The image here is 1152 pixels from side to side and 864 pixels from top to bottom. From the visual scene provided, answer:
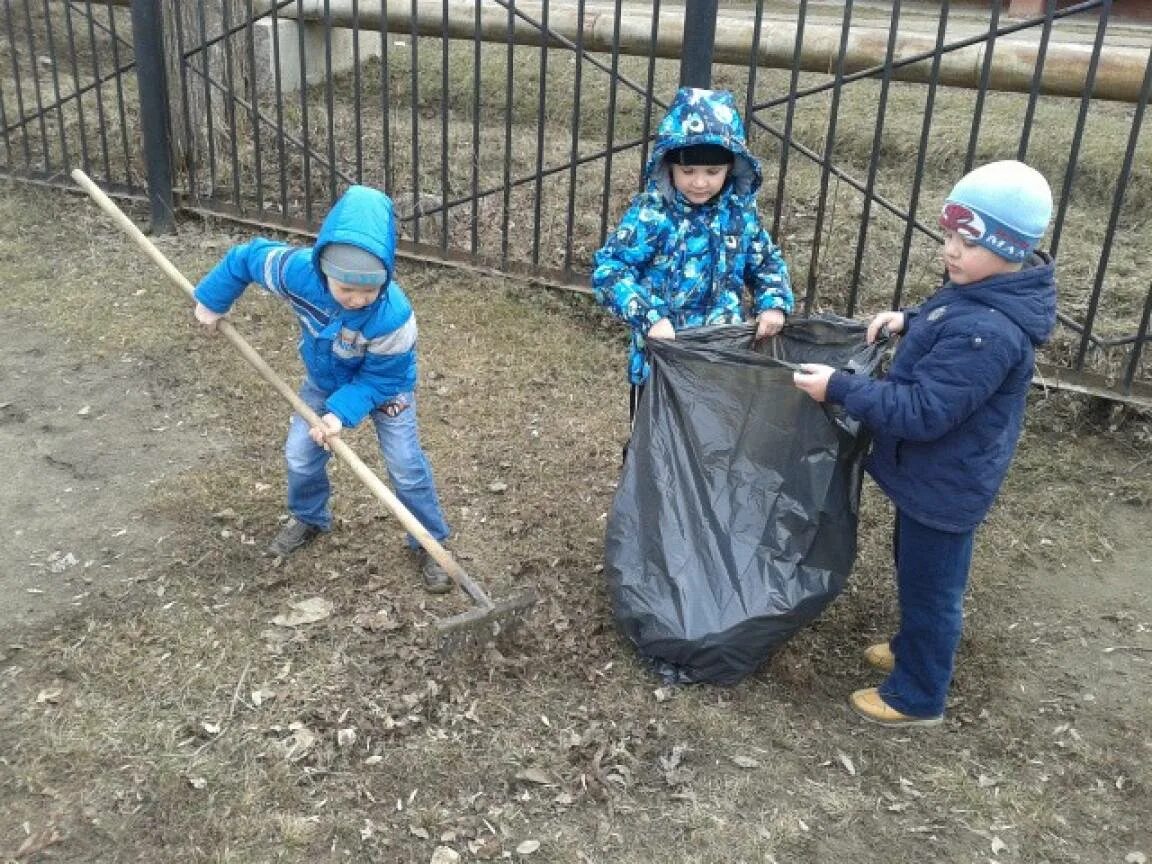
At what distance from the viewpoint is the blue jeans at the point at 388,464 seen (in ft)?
10.6

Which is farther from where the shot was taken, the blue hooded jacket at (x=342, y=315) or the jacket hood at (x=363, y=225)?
the blue hooded jacket at (x=342, y=315)

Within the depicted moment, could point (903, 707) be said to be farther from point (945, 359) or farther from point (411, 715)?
point (411, 715)

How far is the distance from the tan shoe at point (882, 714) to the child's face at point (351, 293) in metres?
1.68

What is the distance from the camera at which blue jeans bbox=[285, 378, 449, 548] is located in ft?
10.6

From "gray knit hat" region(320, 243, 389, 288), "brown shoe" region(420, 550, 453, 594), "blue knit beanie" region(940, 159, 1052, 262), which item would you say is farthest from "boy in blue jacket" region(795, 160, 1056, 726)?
"brown shoe" region(420, 550, 453, 594)

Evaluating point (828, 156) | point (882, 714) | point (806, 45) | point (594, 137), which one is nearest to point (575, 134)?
point (828, 156)

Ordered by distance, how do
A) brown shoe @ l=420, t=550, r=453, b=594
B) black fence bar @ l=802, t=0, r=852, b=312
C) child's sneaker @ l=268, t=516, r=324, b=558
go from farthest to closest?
1. black fence bar @ l=802, t=0, r=852, b=312
2. child's sneaker @ l=268, t=516, r=324, b=558
3. brown shoe @ l=420, t=550, r=453, b=594

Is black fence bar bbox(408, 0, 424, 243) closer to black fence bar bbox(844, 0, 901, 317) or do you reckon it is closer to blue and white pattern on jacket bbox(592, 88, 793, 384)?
black fence bar bbox(844, 0, 901, 317)

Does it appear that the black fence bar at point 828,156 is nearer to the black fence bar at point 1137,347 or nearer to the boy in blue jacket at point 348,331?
the black fence bar at point 1137,347

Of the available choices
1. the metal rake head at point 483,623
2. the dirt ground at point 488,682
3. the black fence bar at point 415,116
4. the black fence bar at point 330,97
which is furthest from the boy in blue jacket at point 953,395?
the black fence bar at point 330,97

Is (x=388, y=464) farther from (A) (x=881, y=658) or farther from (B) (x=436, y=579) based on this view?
(A) (x=881, y=658)

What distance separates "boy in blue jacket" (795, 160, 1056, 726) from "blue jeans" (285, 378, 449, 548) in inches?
46.6

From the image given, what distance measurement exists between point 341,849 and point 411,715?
440 millimetres

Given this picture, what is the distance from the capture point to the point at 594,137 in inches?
302
